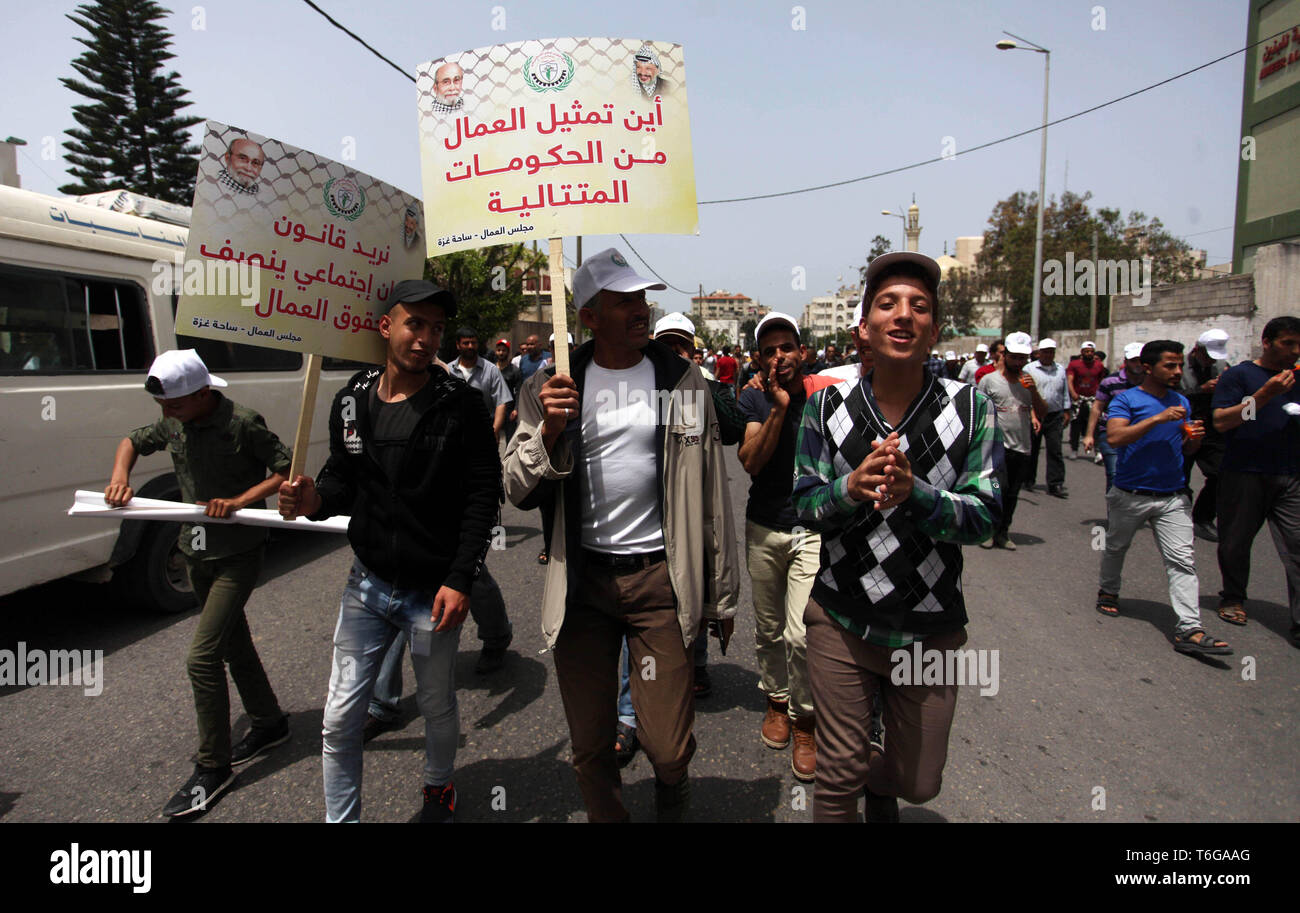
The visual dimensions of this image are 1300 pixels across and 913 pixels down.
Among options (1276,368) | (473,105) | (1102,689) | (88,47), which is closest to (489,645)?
(473,105)

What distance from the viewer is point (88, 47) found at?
2700cm

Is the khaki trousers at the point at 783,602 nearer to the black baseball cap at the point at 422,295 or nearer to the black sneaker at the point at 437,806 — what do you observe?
the black sneaker at the point at 437,806

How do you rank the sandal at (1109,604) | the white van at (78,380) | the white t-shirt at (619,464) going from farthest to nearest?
the sandal at (1109,604) < the white van at (78,380) < the white t-shirt at (619,464)

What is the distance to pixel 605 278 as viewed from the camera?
7.80ft

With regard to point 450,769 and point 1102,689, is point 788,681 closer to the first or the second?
point 450,769

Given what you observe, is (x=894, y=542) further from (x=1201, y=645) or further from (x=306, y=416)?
(x=1201, y=645)

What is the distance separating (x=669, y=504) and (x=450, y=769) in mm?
1388

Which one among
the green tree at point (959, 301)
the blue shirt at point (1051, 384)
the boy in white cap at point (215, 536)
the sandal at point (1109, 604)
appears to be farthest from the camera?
the green tree at point (959, 301)

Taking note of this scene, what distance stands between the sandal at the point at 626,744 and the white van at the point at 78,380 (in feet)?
12.4

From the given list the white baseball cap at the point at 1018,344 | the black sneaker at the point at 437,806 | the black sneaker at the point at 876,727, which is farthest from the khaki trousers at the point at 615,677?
the white baseball cap at the point at 1018,344

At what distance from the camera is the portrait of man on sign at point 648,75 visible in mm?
2342

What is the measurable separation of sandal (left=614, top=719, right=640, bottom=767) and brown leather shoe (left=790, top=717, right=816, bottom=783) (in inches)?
28.4

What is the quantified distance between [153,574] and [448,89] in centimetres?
441

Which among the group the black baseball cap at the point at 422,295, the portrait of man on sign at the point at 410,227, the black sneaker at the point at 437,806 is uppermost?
the portrait of man on sign at the point at 410,227
